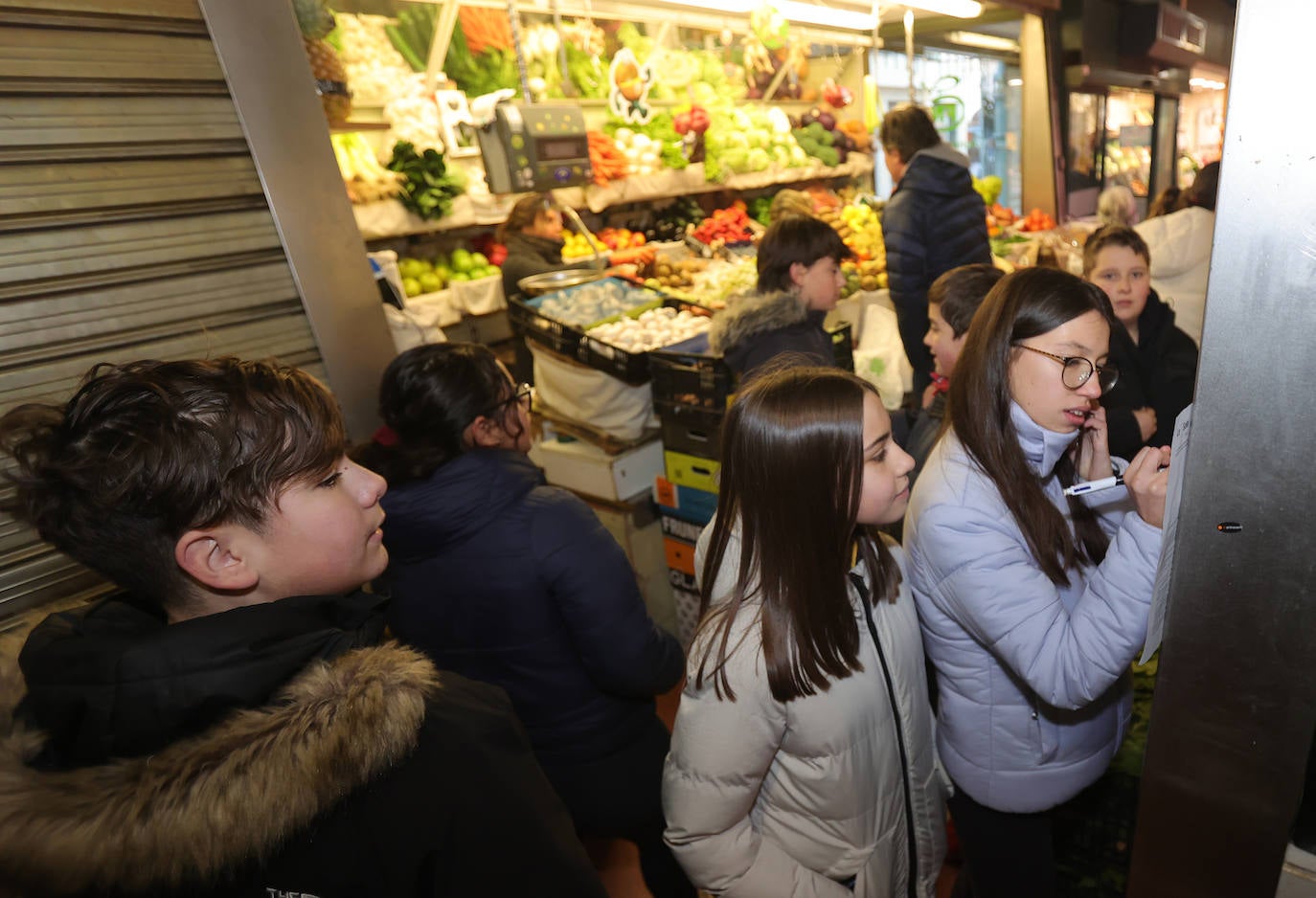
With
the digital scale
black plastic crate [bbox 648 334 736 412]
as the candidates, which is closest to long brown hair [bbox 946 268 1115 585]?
black plastic crate [bbox 648 334 736 412]

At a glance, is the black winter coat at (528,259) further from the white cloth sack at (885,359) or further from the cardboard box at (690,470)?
the white cloth sack at (885,359)

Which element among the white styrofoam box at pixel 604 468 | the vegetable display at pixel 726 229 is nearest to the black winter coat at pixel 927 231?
the white styrofoam box at pixel 604 468

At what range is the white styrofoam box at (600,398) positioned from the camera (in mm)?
3262

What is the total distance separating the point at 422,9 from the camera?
4309mm

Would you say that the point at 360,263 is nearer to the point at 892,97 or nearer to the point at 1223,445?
the point at 1223,445

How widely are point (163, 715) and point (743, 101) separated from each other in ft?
22.7

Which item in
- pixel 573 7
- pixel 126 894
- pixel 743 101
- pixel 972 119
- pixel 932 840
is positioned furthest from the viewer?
pixel 972 119

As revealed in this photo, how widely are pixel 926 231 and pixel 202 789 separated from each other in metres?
3.46

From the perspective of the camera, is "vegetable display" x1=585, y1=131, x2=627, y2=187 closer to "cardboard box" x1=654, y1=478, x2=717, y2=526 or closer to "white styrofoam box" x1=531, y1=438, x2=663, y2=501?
"white styrofoam box" x1=531, y1=438, x2=663, y2=501

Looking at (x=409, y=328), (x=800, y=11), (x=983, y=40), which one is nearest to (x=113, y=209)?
(x=409, y=328)

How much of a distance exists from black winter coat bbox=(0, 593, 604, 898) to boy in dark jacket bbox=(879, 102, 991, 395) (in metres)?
2.91

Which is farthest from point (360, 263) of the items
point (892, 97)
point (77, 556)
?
point (892, 97)

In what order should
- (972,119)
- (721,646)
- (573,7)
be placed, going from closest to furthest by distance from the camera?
(721,646), (573,7), (972,119)

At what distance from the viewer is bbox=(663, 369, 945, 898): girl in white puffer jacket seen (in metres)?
1.22
